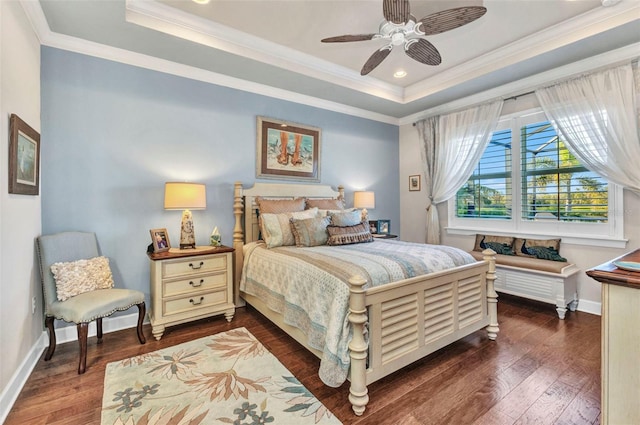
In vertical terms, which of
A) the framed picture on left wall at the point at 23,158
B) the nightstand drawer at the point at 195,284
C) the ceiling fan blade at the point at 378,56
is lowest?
the nightstand drawer at the point at 195,284

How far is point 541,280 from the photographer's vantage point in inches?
125

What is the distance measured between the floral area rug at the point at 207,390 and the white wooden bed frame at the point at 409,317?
11.3 inches

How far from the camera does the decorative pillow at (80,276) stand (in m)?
2.22

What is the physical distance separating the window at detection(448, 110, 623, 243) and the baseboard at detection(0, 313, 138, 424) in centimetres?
444

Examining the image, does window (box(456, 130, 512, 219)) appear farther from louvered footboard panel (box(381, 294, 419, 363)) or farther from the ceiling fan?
louvered footboard panel (box(381, 294, 419, 363))

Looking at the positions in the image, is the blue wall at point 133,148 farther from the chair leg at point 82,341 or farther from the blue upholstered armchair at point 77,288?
the chair leg at point 82,341

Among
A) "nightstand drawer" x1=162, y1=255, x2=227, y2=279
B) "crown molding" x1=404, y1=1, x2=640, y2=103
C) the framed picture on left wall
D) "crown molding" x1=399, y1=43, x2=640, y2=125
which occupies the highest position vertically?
"crown molding" x1=404, y1=1, x2=640, y2=103

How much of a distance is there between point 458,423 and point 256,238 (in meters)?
2.64

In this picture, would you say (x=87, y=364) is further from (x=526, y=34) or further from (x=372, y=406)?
(x=526, y=34)

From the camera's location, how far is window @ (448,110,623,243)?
313 cm

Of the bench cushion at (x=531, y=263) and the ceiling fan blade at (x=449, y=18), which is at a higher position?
the ceiling fan blade at (x=449, y=18)

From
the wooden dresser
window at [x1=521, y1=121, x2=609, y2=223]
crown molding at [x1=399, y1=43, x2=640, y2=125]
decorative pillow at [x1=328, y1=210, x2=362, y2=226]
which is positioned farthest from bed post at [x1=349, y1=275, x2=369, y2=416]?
crown molding at [x1=399, y1=43, x2=640, y2=125]

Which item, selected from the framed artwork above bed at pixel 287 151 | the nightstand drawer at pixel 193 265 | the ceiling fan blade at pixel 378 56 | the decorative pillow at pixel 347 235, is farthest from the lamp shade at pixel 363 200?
the nightstand drawer at pixel 193 265

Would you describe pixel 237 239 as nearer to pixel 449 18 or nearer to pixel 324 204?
pixel 324 204
